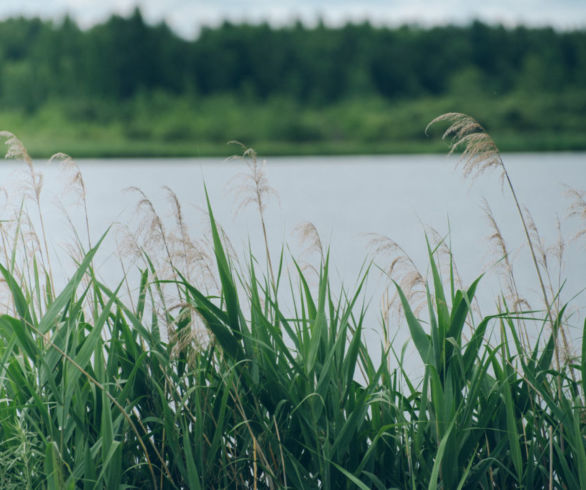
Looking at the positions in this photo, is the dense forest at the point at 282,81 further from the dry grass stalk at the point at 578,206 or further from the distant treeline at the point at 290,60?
the dry grass stalk at the point at 578,206

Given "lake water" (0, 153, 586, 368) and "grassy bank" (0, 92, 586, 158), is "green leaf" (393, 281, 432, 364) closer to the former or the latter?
"lake water" (0, 153, 586, 368)

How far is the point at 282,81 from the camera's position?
1452 inches

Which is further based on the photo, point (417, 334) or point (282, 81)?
point (282, 81)

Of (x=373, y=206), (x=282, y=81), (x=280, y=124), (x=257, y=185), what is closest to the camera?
(x=257, y=185)

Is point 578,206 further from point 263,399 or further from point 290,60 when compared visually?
point 290,60

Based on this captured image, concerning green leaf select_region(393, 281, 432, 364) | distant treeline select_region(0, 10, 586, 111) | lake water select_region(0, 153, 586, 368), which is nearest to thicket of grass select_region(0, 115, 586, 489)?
green leaf select_region(393, 281, 432, 364)

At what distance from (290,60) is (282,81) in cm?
133

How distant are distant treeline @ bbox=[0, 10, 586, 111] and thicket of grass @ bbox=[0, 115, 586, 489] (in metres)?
33.9

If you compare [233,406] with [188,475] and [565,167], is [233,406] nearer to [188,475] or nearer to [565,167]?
[188,475]

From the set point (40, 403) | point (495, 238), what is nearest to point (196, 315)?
point (40, 403)

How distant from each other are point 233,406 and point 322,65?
36454 millimetres

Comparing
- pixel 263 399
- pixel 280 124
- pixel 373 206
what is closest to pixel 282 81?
pixel 280 124

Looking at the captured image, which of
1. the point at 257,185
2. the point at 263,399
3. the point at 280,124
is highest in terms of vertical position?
the point at 280,124

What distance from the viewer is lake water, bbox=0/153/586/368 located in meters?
6.36
